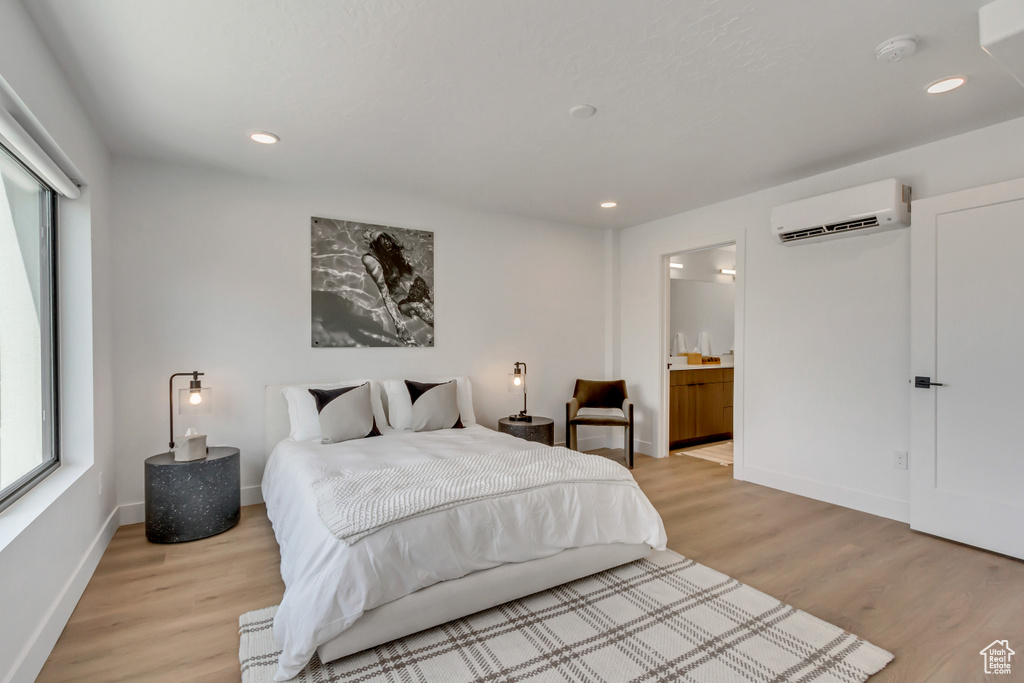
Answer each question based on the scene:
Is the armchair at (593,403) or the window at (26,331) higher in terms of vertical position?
the window at (26,331)

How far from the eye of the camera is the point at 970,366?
2.90 metres

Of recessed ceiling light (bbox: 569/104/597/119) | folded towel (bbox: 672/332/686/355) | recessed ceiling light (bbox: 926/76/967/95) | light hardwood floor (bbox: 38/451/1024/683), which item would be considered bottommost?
light hardwood floor (bbox: 38/451/1024/683)

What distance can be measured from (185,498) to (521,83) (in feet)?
9.92

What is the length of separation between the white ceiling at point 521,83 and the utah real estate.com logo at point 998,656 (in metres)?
2.46

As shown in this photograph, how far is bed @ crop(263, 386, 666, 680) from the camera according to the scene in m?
1.81

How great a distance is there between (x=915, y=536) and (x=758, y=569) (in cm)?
125

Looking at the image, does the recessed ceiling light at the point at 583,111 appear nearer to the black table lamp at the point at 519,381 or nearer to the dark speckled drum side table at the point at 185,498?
the black table lamp at the point at 519,381

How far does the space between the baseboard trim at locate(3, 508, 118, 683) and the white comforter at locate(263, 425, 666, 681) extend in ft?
2.61

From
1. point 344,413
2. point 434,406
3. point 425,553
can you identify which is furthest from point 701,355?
point 425,553

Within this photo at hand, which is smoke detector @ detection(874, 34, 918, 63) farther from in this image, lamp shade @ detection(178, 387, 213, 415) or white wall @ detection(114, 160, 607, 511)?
lamp shade @ detection(178, 387, 213, 415)

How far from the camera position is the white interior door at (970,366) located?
2744 millimetres

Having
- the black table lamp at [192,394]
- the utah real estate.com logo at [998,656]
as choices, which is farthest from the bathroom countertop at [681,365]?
the black table lamp at [192,394]

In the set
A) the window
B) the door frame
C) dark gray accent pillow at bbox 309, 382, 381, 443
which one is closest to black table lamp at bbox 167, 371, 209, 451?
dark gray accent pillow at bbox 309, 382, 381, 443

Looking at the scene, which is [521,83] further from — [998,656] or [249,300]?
[998,656]
